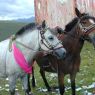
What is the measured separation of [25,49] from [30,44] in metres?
0.17

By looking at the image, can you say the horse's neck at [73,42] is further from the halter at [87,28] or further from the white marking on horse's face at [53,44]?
→ the white marking on horse's face at [53,44]

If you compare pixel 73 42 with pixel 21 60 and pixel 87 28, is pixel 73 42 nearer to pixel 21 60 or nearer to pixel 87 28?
pixel 87 28

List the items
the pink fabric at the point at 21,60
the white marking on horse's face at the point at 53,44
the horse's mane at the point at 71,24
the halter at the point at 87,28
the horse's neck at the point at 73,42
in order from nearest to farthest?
1. the white marking on horse's face at the point at 53,44
2. the pink fabric at the point at 21,60
3. the halter at the point at 87,28
4. the horse's neck at the point at 73,42
5. the horse's mane at the point at 71,24

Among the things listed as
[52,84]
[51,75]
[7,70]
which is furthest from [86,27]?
[51,75]

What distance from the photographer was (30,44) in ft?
36.1

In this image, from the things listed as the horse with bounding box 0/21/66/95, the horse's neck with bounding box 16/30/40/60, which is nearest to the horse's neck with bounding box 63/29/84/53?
the horse with bounding box 0/21/66/95

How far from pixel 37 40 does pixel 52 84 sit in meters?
4.88

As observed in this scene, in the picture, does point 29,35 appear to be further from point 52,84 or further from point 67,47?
point 52,84

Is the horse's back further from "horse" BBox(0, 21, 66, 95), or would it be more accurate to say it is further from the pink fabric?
the pink fabric

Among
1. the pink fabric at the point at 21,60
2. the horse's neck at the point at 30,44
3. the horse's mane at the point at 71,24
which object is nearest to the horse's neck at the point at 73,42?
the horse's mane at the point at 71,24

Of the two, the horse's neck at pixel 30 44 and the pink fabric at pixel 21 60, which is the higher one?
the horse's neck at pixel 30 44

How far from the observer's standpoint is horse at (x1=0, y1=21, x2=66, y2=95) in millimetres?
10828

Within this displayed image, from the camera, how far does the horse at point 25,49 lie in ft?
35.5

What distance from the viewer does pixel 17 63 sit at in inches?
431
